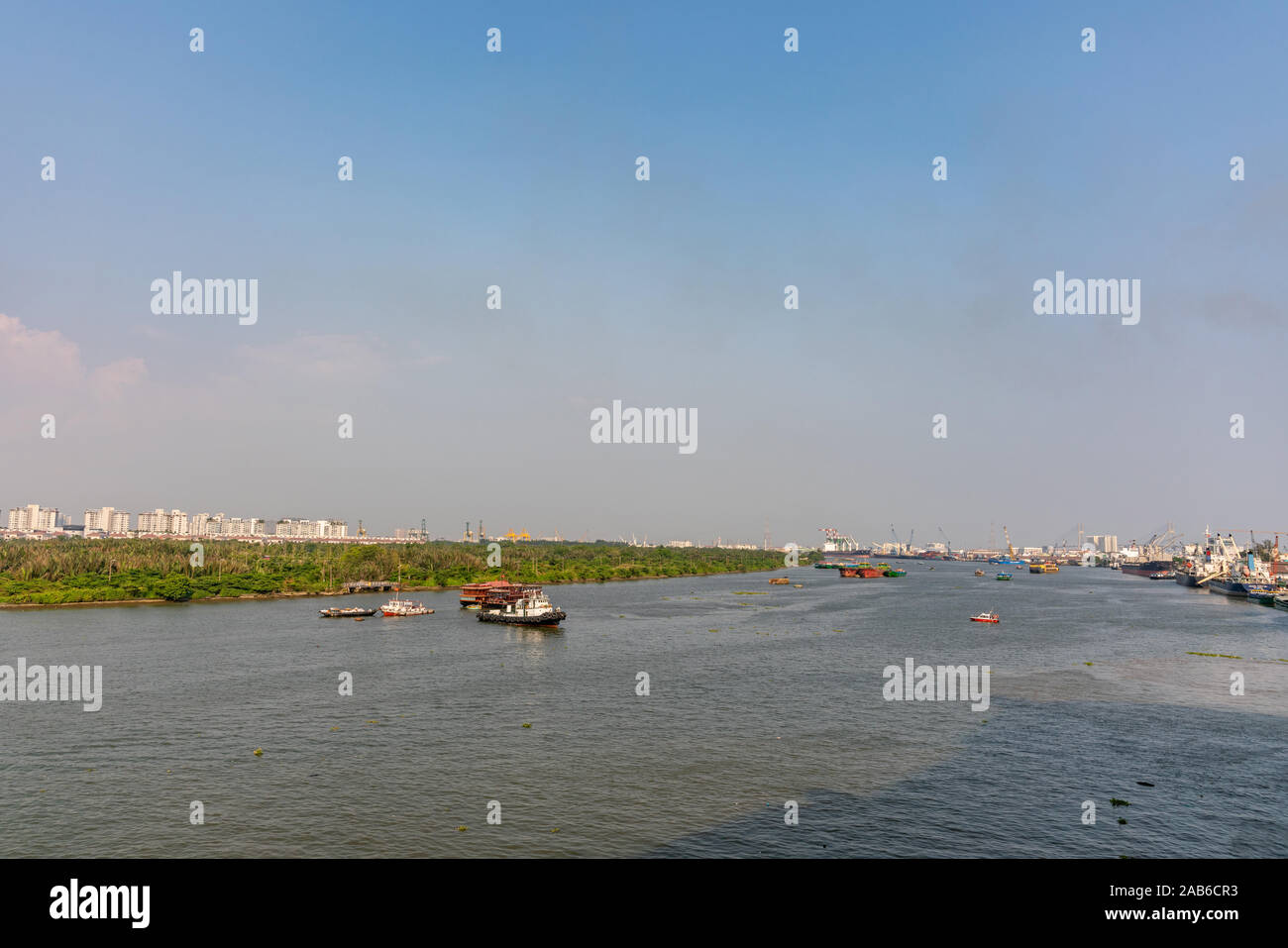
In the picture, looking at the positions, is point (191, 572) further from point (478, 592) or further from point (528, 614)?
point (528, 614)

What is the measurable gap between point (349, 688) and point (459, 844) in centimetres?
3104

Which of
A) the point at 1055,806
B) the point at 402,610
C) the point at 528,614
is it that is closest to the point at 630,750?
the point at 1055,806

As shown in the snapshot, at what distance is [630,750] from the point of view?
40219mm

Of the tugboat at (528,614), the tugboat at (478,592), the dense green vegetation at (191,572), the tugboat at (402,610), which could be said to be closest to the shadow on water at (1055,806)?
the tugboat at (528,614)

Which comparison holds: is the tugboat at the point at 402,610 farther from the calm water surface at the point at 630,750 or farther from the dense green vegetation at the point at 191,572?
the dense green vegetation at the point at 191,572

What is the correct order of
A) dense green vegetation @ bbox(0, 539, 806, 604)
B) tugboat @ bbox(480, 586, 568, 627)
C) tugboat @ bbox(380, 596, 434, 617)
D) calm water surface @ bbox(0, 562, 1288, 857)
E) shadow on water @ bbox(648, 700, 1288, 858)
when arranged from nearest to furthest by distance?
shadow on water @ bbox(648, 700, 1288, 858) < calm water surface @ bbox(0, 562, 1288, 857) < tugboat @ bbox(480, 586, 568, 627) < tugboat @ bbox(380, 596, 434, 617) < dense green vegetation @ bbox(0, 539, 806, 604)

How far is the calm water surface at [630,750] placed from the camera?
29.2m

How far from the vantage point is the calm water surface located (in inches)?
1148

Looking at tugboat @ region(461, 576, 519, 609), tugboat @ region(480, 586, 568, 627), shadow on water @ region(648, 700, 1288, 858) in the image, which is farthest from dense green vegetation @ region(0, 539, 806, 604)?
shadow on water @ region(648, 700, 1288, 858)

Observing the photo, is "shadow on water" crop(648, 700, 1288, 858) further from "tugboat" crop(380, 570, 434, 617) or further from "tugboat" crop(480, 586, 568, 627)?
"tugboat" crop(380, 570, 434, 617)

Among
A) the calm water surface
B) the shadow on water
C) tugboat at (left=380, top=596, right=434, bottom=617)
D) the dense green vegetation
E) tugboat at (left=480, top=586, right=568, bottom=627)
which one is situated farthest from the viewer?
the dense green vegetation
